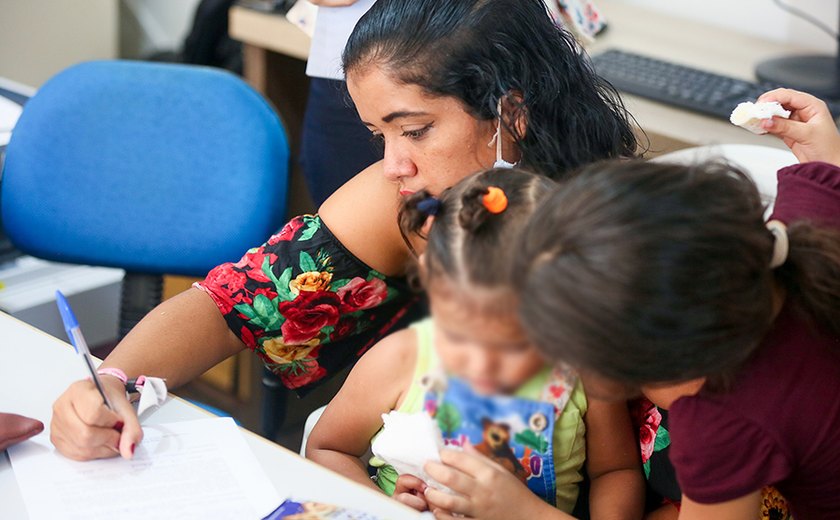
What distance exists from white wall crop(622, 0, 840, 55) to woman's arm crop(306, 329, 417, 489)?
1411 millimetres

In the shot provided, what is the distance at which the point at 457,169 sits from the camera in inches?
39.2

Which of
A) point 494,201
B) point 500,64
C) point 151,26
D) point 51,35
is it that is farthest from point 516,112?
point 151,26

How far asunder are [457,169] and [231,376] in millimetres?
1131

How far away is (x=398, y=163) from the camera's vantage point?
3.30ft

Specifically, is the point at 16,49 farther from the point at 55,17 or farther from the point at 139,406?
the point at 139,406

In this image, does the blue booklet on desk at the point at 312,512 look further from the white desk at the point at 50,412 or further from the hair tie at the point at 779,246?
the hair tie at the point at 779,246

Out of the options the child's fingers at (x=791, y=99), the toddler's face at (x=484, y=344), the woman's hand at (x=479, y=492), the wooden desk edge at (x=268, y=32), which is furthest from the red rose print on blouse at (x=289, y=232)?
the wooden desk edge at (x=268, y=32)

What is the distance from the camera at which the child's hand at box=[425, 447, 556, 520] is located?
2.44ft

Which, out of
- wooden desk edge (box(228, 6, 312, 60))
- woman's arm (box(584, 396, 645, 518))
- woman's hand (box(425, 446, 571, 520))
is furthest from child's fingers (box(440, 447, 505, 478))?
wooden desk edge (box(228, 6, 312, 60))

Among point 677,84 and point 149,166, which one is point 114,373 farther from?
point 677,84

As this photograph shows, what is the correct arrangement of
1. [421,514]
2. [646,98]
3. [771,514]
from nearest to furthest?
1. [421,514]
2. [771,514]
3. [646,98]

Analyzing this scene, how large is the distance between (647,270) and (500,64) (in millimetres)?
401

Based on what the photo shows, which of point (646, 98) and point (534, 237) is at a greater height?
point (534, 237)

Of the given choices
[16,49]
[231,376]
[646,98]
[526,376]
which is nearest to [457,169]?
[526,376]
